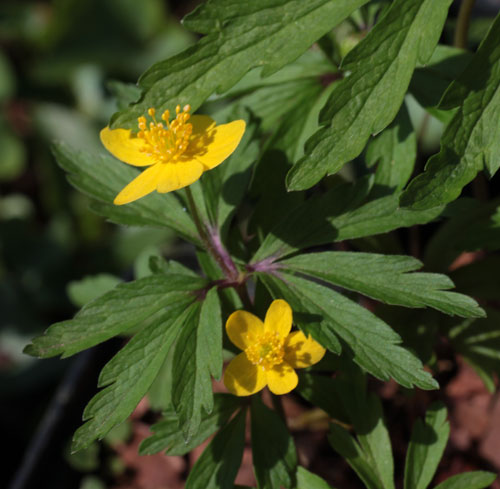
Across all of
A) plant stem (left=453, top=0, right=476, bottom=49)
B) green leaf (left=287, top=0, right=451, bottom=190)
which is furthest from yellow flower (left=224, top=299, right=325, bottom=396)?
plant stem (left=453, top=0, right=476, bottom=49)

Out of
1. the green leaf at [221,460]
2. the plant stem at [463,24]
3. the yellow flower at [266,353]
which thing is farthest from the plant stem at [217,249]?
the plant stem at [463,24]

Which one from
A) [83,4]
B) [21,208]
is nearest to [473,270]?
[21,208]

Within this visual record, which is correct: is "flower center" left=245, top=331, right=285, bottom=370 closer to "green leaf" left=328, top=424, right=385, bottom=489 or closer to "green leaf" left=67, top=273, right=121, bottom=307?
"green leaf" left=328, top=424, right=385, bottom=489

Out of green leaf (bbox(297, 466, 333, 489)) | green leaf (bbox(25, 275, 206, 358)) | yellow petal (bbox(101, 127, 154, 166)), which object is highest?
yellow petal (bbox(101, 127, 154, 166))

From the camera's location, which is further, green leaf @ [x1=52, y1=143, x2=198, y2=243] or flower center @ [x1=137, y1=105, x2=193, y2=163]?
green leaf @ [x1=52, y1=143, x2=198, y2=243]

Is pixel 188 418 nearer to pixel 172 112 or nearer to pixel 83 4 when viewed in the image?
pixel 172 112

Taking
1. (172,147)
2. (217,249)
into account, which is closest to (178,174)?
(172,147)
